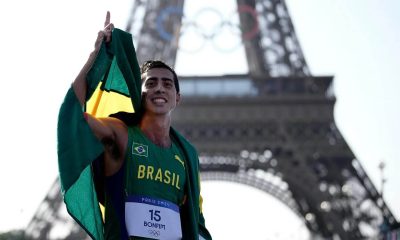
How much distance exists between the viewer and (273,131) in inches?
1303

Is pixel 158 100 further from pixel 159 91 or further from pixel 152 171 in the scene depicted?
pixel 152 171

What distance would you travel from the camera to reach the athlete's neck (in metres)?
3.90

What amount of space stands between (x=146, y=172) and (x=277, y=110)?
1165 inches

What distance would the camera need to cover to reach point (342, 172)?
3178 centimetres

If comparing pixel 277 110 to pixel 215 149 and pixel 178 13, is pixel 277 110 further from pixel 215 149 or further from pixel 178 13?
pixel 178 13

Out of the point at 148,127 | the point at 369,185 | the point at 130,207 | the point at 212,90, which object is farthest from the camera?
the point at 212,90

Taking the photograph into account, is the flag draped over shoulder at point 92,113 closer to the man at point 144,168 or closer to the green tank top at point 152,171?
the man at point 144,168

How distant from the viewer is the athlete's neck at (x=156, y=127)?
390 centimetres

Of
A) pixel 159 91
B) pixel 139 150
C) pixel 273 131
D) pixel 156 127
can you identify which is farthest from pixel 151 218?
pixel 273 131

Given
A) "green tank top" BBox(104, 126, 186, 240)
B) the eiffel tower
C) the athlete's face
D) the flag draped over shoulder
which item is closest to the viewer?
the flag draped over shoulder

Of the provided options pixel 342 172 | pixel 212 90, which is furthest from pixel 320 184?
pixel 212 90

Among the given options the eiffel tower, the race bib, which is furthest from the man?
the eiffel tower

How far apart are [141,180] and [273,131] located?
2957 cm

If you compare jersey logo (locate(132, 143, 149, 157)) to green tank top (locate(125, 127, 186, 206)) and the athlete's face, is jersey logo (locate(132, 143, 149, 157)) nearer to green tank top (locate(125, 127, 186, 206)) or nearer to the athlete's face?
green tank top (locate(125, 127, 186, 206))
